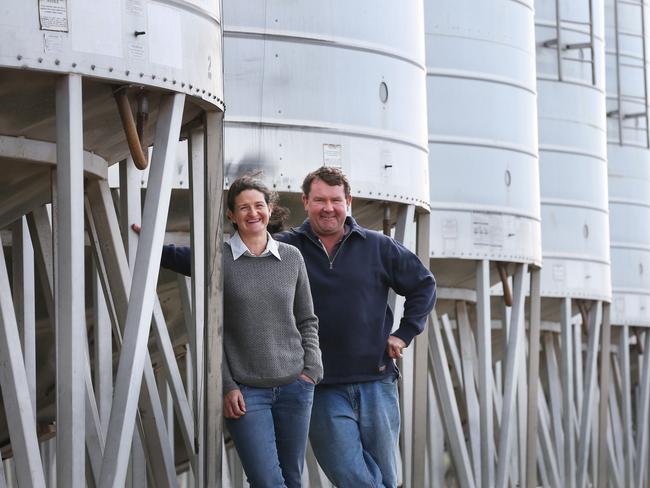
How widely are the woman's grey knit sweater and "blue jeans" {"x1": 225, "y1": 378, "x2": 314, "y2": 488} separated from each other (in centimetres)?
8

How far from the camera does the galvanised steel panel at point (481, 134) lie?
21.0m

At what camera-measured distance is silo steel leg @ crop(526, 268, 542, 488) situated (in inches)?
928

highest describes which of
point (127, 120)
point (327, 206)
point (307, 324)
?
point (127, 120)

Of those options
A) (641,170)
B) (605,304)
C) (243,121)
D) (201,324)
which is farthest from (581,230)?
(201,324)

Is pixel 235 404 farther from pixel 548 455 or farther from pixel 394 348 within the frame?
pixel 548 455

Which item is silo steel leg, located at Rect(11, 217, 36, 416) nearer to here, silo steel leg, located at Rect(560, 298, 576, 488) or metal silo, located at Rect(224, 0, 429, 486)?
metal silo, located at Rect(224, 0, 429, 486)

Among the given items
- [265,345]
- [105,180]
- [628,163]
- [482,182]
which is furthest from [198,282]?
[628,163]

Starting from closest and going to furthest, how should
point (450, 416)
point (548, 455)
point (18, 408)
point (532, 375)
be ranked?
point (18, 408) → point (450, 416) → point (532, 375) → point (548, 455)

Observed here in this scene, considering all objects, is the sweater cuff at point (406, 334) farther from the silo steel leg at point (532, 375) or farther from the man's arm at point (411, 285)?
the silo steel leg at point (532, 375)

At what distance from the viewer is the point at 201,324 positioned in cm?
1104

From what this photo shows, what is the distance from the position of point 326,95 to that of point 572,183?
12137 mm

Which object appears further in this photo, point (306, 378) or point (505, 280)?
point (505, 280)

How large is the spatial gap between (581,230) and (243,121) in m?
12.7

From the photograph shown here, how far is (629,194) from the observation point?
33.1 meters
